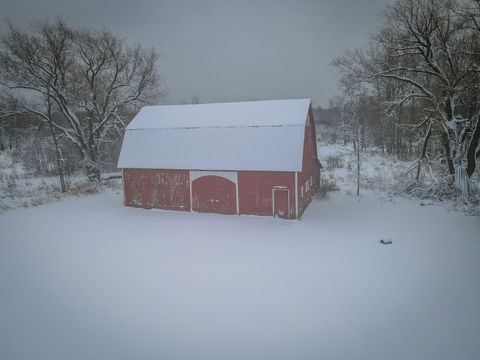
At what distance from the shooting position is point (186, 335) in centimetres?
685

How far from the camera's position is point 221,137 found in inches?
662

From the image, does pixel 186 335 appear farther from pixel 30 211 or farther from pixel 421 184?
pixel 421 184

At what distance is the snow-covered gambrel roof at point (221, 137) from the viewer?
50.5 ft

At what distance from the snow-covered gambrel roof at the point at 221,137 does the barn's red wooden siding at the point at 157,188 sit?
448 mm

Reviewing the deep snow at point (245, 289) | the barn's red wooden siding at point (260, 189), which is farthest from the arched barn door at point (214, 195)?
the deep snow at point (245, 289)

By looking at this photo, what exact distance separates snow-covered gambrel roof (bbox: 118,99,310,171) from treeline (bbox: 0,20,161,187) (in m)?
7.08

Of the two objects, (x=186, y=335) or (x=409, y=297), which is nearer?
(x=186, y=335)

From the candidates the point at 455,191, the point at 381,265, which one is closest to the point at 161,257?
the point at 381,265

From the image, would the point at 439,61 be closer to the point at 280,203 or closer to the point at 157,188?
the point at 280,203

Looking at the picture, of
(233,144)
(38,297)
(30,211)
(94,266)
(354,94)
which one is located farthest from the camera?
(354,94)

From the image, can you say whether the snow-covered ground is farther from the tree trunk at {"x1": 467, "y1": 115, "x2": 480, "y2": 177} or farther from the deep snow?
the tree trunk at {"x1": 467, "y1": 115, "x2": 480, "y2": 177}

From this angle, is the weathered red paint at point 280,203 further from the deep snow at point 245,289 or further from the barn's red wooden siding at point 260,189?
the deep snow at point 245,289

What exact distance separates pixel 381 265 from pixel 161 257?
7081 mm

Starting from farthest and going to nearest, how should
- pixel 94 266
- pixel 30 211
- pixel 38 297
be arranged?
pixel 30 211
pixel 94 266
pixel 38 297
